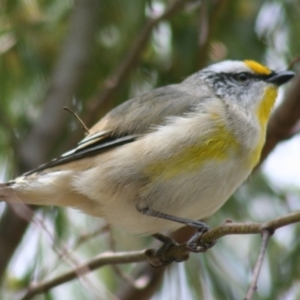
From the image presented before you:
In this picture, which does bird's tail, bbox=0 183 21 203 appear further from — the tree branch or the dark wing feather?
the tree branch

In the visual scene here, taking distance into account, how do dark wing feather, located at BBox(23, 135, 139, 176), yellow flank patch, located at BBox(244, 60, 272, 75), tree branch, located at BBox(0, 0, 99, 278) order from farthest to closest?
tree branch, located at BBox(0, 0, 99, 278) < yellow flank patch, located at BBox(244, 60, 272, 75) < dark wing feather, located at BBox(23, 135, 139, 176)

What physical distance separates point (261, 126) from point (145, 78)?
1041 mm

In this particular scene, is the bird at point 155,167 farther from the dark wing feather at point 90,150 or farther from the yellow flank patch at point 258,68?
the yellow flank patch at point 258,68

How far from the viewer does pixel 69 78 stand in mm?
3723

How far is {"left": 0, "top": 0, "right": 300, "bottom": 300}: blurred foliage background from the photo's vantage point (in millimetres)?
3551

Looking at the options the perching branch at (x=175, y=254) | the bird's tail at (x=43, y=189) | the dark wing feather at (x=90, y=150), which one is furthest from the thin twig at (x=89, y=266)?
the dark wing feather at (x=90, y=150)

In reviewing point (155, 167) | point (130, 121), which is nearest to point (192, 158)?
point (155, 167)

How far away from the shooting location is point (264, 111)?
3.20 meters

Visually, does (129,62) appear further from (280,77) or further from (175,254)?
(175,254)

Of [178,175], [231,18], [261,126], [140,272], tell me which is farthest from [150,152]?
[231,18]

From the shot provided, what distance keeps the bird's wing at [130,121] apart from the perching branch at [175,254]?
1.50ft

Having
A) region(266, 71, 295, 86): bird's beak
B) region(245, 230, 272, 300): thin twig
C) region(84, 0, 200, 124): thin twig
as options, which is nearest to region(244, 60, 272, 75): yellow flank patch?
region(266, 71, 295, 86): bird's beak

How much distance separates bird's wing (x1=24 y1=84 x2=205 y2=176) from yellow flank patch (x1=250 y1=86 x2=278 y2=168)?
30cm

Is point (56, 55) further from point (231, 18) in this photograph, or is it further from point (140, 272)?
point (140, 272)
